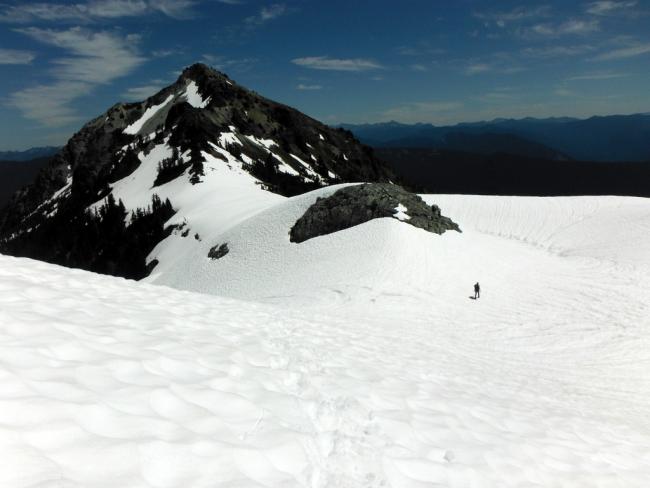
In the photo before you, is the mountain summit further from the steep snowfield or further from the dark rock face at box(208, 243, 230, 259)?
the steep snowfield

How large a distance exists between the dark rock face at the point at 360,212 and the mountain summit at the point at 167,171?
41.0 feet

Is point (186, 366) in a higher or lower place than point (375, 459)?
higher

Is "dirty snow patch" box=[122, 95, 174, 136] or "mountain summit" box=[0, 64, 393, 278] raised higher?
"dirty snow patch" box=[122, 95, 174, 136]

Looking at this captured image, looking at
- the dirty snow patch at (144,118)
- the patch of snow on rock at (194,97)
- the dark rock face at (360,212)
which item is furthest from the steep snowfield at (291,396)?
the dirty snow patch at (144,118)

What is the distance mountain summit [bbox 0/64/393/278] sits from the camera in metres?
54.8

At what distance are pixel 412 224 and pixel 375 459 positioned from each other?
28.8 metres

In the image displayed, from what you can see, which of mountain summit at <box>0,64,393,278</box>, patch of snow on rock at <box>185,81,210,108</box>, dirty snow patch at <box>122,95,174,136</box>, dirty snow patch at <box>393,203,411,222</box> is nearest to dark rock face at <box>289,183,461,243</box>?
dirty snow patch at <box>393,203,411,222</box>

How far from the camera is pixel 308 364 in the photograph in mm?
8016

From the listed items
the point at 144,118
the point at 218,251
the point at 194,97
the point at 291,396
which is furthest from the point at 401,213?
the point at 144,118

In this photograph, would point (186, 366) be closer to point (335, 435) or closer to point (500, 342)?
point (335, 435)

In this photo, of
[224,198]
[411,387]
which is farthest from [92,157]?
[411,387]

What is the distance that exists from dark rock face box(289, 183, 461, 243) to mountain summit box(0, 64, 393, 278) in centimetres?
1251

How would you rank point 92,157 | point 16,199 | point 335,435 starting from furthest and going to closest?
point 16,199, point 92,157, point 335,435

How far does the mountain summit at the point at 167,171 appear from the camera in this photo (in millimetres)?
54750
